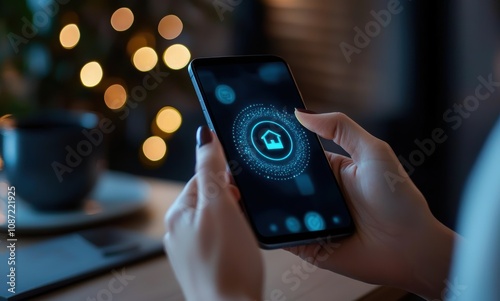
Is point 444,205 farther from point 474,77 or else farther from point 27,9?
point 27,9

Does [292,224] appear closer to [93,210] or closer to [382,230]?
[382,230]

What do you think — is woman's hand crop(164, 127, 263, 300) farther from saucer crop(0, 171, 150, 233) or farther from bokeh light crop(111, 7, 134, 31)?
bokeh light crop(111, 7, 134, 31)

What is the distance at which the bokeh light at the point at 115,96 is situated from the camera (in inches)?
60.4

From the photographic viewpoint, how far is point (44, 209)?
2.38 ft

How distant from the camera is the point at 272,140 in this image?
62 cm

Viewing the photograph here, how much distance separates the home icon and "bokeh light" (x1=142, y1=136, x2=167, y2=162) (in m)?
1.19

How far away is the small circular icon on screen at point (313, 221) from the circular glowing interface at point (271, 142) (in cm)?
4
